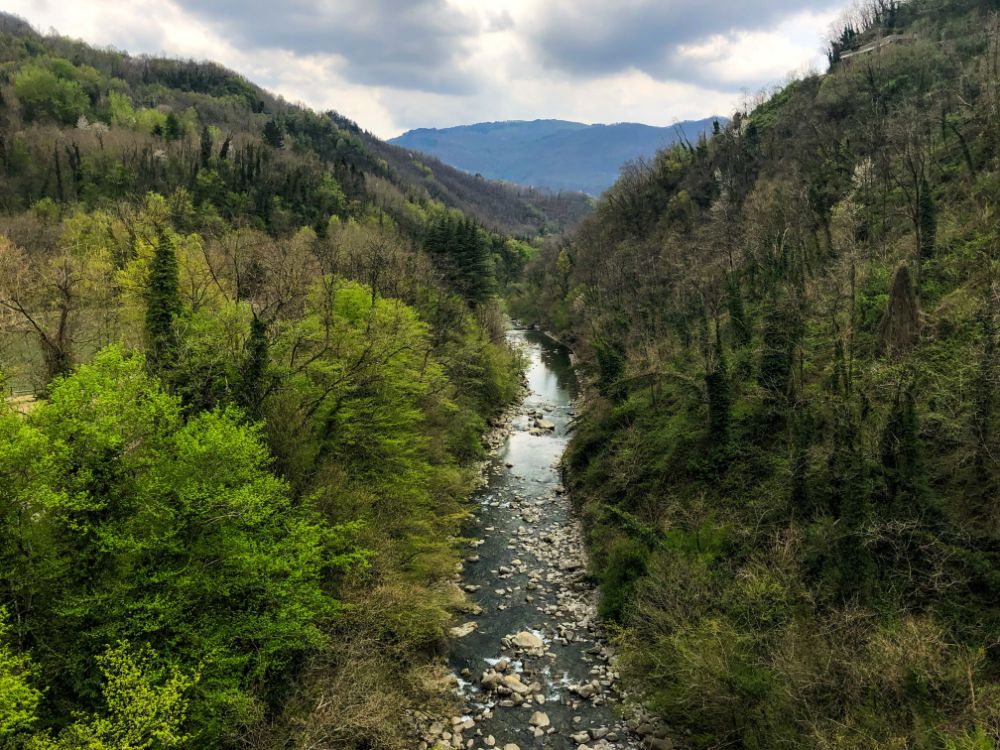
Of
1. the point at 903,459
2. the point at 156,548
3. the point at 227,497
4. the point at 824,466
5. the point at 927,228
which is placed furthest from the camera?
the point at 927,228

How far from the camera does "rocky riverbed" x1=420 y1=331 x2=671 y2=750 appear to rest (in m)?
15.4

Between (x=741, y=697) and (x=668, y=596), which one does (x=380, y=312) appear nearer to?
(x=668, y=596)

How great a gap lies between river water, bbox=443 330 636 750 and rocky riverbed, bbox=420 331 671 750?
0.11 feet

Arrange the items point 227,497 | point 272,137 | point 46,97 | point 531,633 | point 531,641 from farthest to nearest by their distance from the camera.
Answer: point 272,137, point 46,97, point 531,633, point 531,641, point 227,497

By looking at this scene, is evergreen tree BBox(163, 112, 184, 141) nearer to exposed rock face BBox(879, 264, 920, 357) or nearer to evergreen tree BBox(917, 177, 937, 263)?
evergreen tree BBox(917, 177, 937, 263)

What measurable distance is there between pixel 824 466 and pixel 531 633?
11.7 metres

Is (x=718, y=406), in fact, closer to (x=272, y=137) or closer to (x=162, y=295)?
(x=162, y=295)

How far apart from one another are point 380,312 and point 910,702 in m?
23.8

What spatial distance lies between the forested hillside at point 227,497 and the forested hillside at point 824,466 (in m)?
7.87

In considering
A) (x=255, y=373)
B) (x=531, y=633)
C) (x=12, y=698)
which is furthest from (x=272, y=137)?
(x=12, y=698)

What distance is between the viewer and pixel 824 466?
18.7 meters

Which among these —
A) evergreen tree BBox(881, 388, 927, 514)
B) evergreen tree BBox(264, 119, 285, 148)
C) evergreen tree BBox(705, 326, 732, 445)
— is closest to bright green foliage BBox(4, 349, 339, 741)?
evergreen tree BBox(881, 388, 927, 514)

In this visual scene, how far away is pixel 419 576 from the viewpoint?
19969 mm

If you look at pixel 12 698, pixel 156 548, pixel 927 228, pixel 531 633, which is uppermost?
pixel 927 228
